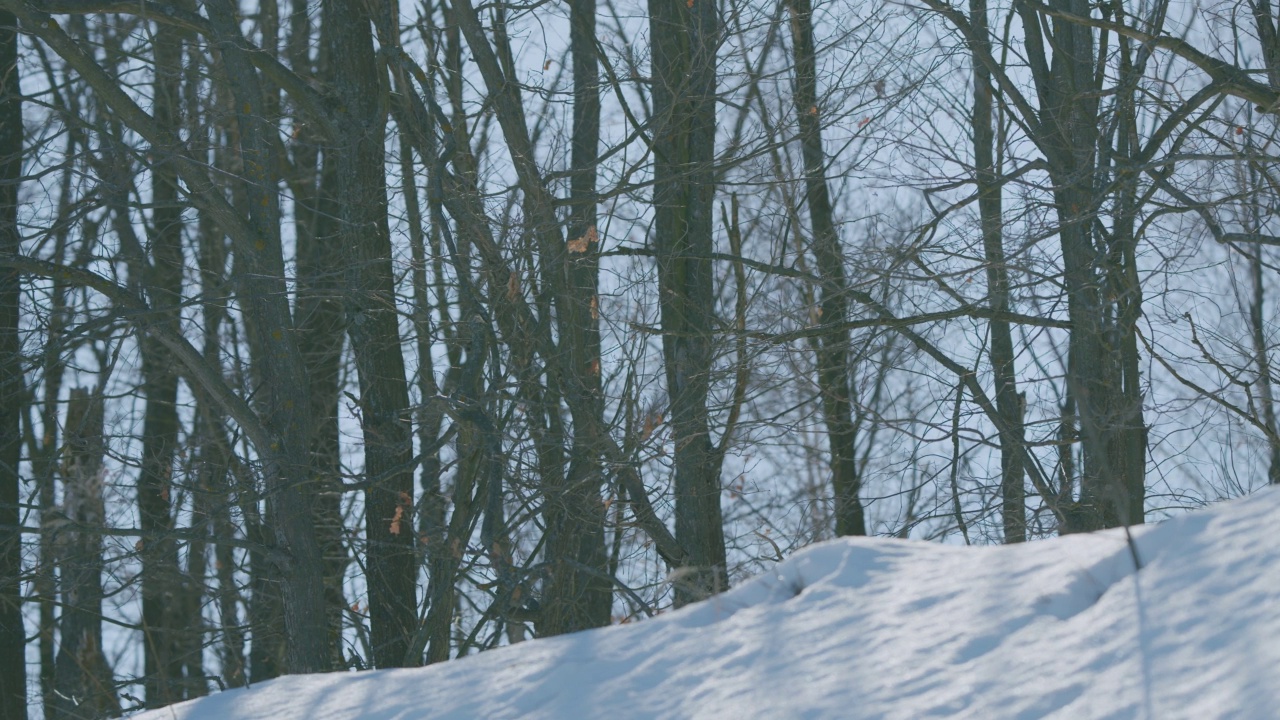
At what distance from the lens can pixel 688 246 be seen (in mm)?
9414

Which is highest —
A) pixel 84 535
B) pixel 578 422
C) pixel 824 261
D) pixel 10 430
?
pixel 824 261

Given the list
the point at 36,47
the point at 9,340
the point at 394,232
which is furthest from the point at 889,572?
the point at 36,47

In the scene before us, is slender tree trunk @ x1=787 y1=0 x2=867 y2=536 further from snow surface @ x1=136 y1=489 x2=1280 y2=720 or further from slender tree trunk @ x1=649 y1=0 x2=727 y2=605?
snow surface @ x1=136 y1=489 x2=1280 y2=720

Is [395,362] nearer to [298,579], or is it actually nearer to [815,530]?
[298,579]

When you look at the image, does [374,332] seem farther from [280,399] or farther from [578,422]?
[578,422]

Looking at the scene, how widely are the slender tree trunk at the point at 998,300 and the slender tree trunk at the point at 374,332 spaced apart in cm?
421

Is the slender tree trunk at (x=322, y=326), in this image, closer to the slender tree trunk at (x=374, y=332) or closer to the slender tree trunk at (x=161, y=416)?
the slender tree trunk at (x=374, y=332)

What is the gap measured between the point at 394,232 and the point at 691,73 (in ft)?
8.53

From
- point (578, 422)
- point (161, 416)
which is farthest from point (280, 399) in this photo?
point (161, 416)

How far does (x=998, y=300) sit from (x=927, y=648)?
19.5 ft

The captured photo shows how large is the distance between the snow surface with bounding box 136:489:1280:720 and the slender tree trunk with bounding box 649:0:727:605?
4.09m

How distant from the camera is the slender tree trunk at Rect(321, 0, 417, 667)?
9312 mm

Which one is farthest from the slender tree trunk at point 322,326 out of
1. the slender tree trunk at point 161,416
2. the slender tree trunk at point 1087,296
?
the slender tree trunk at point 1087,296

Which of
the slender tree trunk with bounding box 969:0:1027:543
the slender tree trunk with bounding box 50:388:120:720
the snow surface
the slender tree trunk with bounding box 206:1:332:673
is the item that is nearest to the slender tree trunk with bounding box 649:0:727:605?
the slender tree trunk with bounding box 969:0:1027:543
